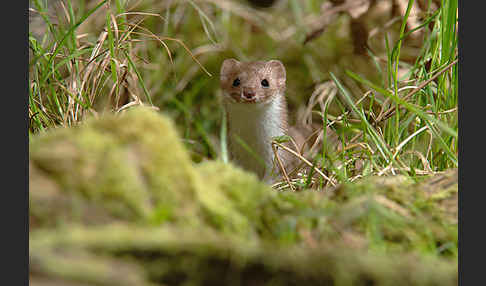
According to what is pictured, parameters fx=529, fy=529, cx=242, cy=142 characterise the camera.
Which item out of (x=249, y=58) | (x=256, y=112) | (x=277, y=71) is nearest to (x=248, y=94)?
(x=256, y=112)

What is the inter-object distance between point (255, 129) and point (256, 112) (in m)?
0.13

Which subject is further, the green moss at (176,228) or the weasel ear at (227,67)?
the weasel ear at (227,67)

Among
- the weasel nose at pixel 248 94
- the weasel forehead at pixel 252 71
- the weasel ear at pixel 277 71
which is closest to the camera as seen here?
the weasel nose at pixel 248 94

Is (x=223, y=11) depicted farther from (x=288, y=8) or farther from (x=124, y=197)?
(x=124, y=197)

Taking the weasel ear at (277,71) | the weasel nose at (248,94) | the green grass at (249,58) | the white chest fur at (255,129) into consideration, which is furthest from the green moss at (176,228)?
the weasel ear at (277,71)

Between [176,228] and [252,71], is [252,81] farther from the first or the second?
[176,228]

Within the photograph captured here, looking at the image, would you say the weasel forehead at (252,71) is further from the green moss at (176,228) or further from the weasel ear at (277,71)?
the green moss at (176,228)

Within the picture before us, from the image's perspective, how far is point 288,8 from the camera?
689 centimetres

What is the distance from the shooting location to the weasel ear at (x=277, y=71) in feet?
13.4

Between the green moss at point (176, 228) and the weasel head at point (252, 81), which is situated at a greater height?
the weasel head at point (252, 81)

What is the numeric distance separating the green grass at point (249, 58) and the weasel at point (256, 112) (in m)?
0.24

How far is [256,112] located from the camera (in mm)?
4086

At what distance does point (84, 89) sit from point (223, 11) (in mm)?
2957

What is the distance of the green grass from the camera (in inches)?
107
